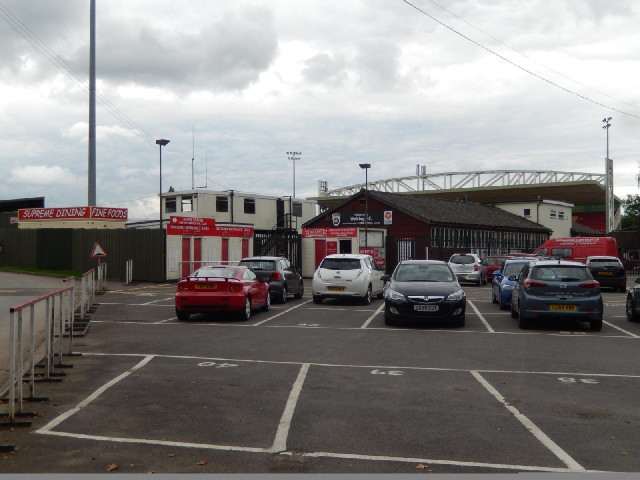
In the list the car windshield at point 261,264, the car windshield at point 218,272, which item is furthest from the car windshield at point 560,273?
the car windshield at point 261,264

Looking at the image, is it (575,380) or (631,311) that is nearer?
(575,380)

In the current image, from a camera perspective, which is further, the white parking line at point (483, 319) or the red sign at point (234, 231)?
the red sign at point (234, 231)

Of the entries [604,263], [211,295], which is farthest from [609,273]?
[211,295]

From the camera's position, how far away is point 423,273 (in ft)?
55.6

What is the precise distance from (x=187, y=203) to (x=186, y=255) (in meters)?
12.9

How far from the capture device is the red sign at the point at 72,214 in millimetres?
41844

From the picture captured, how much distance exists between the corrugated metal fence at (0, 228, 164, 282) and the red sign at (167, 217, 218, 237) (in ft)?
2.37

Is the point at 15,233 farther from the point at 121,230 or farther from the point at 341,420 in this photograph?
the point at 341,420

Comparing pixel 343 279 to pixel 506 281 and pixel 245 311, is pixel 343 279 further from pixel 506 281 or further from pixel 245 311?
pixel 245 311

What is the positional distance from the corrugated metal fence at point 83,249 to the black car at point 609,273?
1982 centimetres

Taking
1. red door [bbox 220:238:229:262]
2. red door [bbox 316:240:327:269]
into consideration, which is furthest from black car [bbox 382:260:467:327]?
red door [bbox 316:240:327:269]

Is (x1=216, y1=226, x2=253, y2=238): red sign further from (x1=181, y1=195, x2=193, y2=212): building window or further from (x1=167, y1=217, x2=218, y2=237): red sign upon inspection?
(x1=181, y1=195, x2=193, y2=212): building window

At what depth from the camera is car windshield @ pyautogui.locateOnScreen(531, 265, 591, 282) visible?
595 inches

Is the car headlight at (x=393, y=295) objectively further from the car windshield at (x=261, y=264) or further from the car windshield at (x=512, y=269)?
the car windshield at (x=261, y=264)
